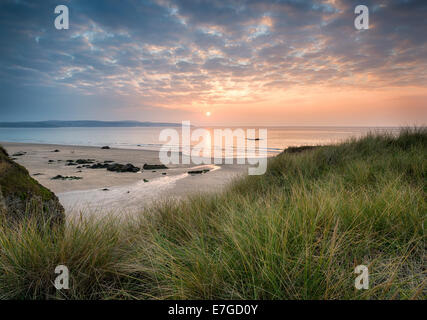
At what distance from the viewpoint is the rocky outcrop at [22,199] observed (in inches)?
121

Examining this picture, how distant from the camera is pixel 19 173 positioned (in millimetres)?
3654

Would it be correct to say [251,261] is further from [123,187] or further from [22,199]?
[123,187]

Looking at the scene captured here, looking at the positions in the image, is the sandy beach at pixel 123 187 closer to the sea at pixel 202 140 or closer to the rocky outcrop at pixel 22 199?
the rocky outcrop at pixel 22 199

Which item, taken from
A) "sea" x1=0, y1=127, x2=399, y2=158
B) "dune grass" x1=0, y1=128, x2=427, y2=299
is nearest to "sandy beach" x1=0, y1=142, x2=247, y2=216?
"dune grass" x1=0, y1=128, x2=427, y2=299

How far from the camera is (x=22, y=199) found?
10.8 ft

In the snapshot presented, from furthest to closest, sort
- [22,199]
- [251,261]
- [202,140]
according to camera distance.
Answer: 1. [202,140]
2. [22,199]
3. [251,261]

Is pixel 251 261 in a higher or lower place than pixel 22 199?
lower

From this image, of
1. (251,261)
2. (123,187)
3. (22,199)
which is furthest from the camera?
(123,187)

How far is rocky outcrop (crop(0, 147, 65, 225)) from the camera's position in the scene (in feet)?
10.1

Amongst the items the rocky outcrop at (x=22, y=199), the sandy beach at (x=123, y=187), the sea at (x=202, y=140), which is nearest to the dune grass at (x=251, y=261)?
the rocky outcrop at (x=22, y=199)

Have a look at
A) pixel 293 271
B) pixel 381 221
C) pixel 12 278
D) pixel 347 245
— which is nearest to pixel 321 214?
pixel 347 245

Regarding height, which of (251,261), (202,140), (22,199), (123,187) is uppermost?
(202,140)

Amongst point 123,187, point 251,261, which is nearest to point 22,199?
point 251,261
